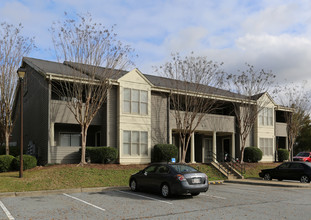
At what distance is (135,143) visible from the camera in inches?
907

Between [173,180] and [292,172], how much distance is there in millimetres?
10929

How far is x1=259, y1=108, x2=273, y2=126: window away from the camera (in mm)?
30484

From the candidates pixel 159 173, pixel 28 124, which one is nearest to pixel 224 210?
pixel 159 173

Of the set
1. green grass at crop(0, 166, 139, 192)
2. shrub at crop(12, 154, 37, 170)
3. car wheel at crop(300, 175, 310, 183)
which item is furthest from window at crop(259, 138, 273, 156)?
shrub at crop(12, 154, 37, 170)

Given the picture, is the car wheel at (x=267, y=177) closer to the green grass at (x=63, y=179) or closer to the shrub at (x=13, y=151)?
the green grass at (x=63, y=179)

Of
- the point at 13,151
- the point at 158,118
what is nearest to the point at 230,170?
the point at 158,118

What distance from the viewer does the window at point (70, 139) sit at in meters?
23.2

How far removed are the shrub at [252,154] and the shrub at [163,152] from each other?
8.12 m

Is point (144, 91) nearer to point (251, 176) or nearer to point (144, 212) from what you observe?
point (251, 176)

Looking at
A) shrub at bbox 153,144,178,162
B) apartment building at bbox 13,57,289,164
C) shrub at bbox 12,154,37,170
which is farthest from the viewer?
shrub at bbox 153,144,178,162

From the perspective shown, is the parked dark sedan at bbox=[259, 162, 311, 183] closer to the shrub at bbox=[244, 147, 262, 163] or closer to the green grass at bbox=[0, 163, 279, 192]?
the green grass at bbox=[0, 163, 279, 192]

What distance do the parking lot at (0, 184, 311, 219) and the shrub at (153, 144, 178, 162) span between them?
9022 mm

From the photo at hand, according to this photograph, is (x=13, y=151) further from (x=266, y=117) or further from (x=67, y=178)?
(x=266, y=117)

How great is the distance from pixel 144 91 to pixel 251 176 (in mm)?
9881
